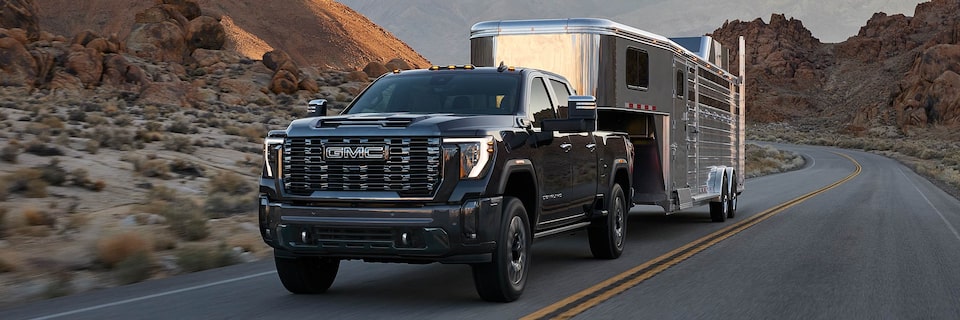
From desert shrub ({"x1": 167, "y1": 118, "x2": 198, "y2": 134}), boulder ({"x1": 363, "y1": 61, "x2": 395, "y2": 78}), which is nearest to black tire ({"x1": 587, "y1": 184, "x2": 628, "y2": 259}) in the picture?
desert shrub ({"x1": 167, "y1": 118, "x2": 198, "y2": 134})

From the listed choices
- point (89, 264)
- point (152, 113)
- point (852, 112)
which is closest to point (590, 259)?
point (89, 264)

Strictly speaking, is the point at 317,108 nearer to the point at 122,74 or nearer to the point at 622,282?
the point at 622,282

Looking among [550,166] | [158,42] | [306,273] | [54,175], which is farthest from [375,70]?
[306,273]

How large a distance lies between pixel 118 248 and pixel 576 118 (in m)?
5.48

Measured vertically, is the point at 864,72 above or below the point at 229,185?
above

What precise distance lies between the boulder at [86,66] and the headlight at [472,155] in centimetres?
5176

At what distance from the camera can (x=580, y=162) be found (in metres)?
10.5

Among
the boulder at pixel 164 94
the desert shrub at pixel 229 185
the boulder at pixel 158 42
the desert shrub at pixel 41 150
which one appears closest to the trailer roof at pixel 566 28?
the desert shrub at pixel 229 185

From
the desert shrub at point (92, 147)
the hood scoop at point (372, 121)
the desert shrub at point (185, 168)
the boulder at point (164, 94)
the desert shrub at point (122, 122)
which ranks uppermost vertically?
the boulder at point (164, 94)

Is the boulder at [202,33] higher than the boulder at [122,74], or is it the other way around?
the boulder at [202,33]

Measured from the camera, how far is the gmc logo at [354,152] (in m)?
8.05

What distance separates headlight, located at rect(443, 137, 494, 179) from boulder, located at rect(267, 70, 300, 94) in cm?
5531

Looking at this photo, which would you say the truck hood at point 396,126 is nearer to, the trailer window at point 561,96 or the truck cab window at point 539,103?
the truck cab window at point 539,103

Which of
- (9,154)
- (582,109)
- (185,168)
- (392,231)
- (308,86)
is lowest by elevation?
(392,231)
